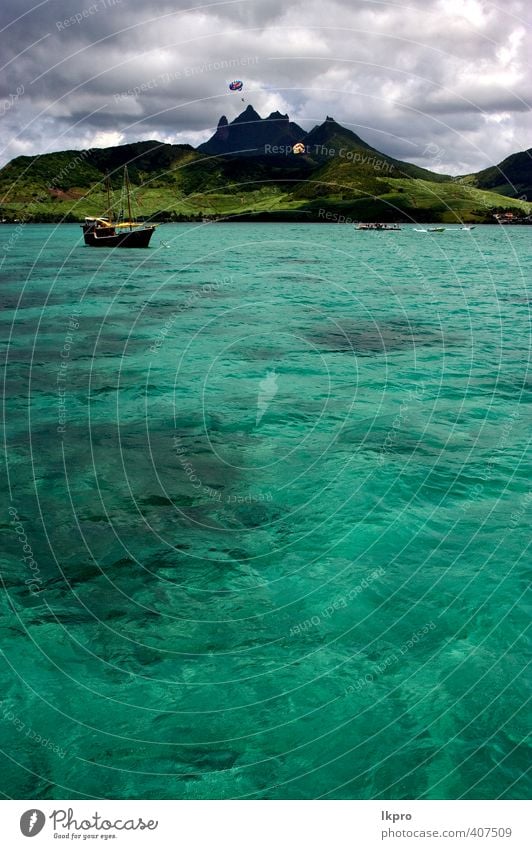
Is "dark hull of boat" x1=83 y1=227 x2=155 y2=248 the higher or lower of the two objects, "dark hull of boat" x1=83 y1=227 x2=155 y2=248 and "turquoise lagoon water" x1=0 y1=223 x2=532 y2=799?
the higher

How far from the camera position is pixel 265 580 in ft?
40.5

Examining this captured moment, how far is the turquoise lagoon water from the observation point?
844cm

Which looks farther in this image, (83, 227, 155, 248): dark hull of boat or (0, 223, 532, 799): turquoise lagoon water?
(83, 227, 155, 248): dark hull of boat

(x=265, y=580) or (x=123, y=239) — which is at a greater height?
(x=123, y=239)

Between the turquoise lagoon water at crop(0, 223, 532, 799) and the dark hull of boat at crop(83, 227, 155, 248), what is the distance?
3520 inches

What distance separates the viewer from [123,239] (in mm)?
115875

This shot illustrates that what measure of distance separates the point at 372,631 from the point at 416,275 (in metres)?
70.9

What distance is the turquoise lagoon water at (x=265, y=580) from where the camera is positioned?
8438 mm

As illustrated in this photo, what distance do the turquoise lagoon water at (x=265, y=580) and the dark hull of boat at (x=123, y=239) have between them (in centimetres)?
8941

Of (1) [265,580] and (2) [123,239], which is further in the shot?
(2) [123,239]

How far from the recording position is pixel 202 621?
1098 cm

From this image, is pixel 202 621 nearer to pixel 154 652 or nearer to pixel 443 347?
pixel 154 652

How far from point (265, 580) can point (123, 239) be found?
372ft
